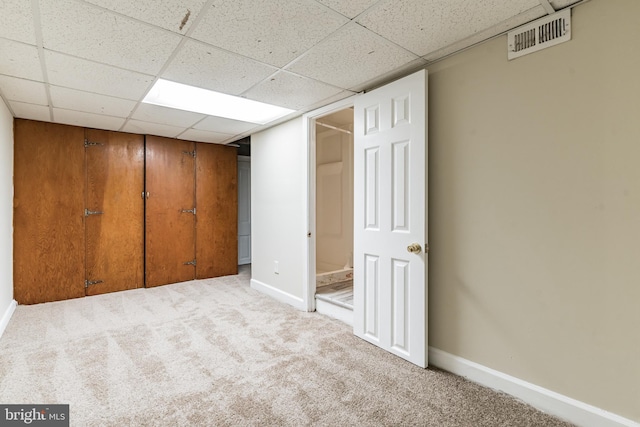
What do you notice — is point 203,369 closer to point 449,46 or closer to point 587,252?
point 587,252

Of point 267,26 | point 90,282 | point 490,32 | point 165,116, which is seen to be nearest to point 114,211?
point 90,282

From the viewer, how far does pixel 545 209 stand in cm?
180

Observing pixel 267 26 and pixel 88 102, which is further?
pixel 88 102

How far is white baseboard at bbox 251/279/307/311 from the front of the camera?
11.9 ft

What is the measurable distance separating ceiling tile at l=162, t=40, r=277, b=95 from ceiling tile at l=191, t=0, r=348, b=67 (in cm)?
13

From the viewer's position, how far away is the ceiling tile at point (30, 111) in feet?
10.5

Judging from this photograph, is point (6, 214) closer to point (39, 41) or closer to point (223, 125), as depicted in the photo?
point (39, 41)

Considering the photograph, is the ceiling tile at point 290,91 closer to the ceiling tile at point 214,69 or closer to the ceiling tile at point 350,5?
the ceiling tile at point 214,69

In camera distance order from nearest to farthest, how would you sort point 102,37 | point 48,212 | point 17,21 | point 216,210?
point 17,21 → point 102,37 → point 48,212 → point 216,210

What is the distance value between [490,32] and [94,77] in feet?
9.52

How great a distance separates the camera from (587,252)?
165cm

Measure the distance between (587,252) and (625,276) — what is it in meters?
0.18

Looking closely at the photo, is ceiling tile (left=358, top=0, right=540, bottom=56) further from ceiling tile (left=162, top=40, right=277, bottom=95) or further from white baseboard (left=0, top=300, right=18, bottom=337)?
white baseboard (left=0, top=300, right=18, bottom=337)

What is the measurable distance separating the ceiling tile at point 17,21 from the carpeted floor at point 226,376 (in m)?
2.21
